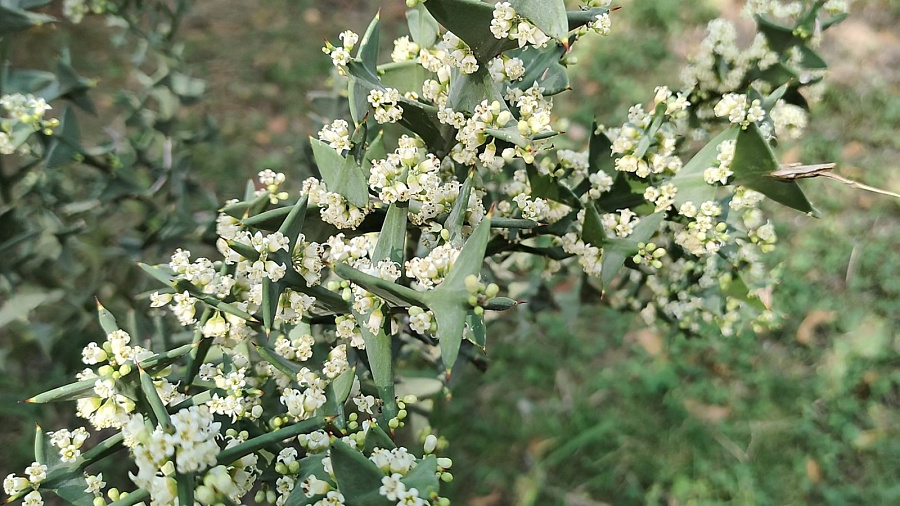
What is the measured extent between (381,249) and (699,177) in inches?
18.2

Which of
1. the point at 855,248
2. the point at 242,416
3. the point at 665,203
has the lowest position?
the point at 855,248

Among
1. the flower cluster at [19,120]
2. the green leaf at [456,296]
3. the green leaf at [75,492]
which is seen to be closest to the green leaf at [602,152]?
the green leaf at [456,296]

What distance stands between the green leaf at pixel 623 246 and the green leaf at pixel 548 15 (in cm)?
33

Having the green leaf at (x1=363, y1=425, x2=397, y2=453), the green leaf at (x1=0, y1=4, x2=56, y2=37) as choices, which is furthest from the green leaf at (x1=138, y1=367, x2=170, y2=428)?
the green leaf at (x1=0, y1=4, x2=56, y2=37)

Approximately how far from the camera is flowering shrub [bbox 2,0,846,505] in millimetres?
706

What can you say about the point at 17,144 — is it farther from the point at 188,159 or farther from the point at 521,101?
the point at 521,101

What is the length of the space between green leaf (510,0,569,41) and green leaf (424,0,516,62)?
0.14 feet

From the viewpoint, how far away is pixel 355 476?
687 millimetres

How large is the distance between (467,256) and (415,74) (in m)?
0.35

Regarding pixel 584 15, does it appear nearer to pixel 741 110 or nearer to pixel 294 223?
pixel 741 110

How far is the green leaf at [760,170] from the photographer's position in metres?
0.87

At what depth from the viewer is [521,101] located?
844 millimetres

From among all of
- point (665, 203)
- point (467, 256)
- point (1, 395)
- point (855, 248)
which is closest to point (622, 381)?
point (855, 248)

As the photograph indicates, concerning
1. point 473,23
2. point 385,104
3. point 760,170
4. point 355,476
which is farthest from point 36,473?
point 760,170
